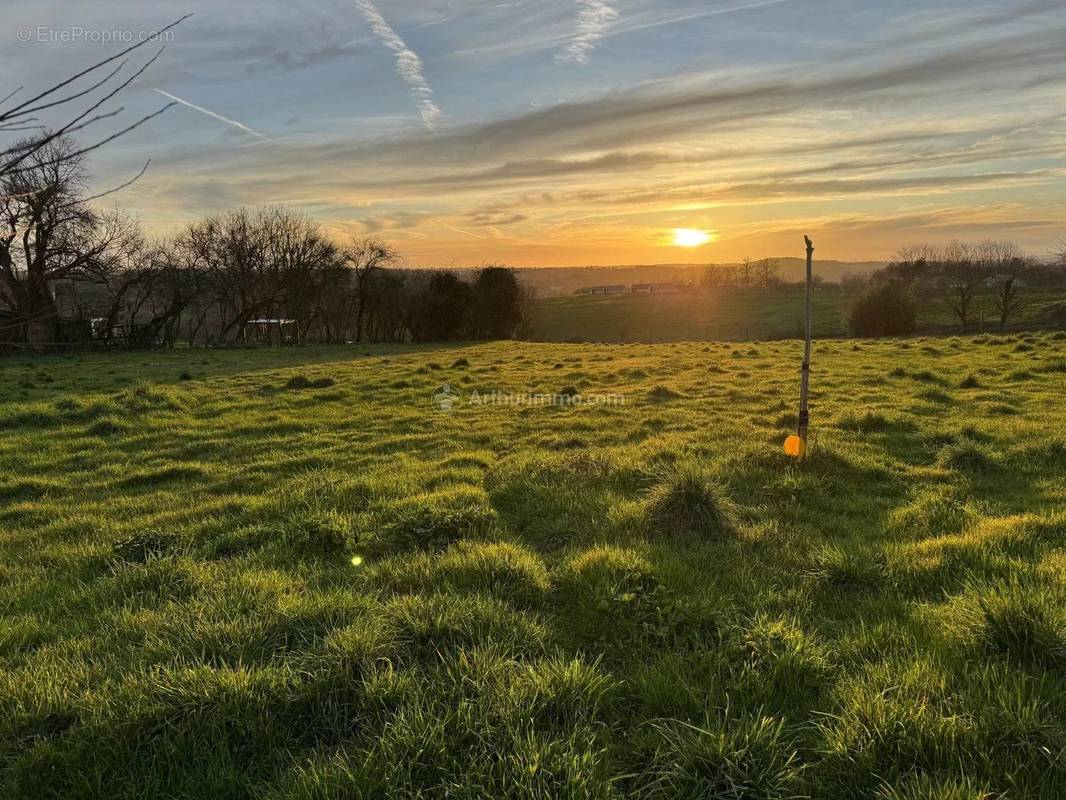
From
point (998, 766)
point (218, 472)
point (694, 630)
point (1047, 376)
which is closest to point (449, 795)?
point (694, 630)

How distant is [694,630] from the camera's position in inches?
143

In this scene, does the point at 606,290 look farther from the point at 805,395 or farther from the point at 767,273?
the point at 805,395

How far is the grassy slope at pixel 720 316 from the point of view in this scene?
52719 millimetres

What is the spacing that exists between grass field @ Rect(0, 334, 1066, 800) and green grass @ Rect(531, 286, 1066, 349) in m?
45.7

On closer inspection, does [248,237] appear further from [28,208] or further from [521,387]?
[28,208]

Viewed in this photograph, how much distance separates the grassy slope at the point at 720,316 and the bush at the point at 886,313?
2.89m

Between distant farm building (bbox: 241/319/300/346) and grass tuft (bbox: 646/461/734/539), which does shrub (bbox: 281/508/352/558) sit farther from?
distant farm building (bbox: 241/319/300/346)

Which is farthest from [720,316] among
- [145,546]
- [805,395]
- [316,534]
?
[145,546]

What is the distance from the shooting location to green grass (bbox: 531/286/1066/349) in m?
51.1

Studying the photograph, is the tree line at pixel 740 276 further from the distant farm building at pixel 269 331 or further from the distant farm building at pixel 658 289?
the distant farm building at pixel 269 331

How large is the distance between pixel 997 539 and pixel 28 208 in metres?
6.63

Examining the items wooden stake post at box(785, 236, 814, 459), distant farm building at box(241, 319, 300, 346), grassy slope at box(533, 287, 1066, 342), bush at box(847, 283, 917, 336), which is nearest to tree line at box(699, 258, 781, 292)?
grassy slope at box(533, 287, 1066, 342)

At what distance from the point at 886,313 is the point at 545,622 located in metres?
48.9

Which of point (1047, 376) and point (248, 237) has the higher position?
point (248, 237)
